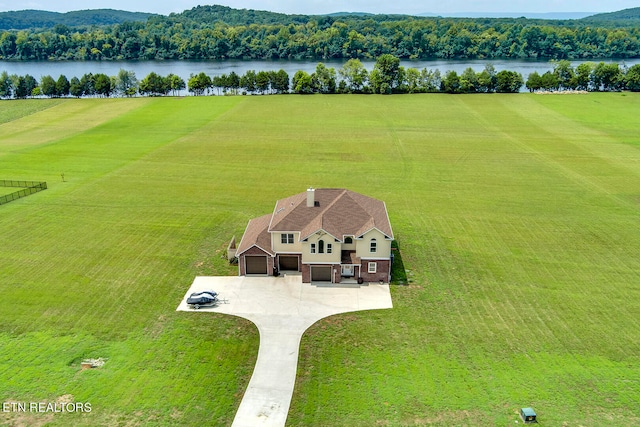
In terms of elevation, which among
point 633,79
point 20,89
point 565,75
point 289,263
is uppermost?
point 565,75

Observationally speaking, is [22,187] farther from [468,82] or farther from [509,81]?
[509,81]

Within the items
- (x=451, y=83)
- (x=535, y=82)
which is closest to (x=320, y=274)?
(x=451, y=83)

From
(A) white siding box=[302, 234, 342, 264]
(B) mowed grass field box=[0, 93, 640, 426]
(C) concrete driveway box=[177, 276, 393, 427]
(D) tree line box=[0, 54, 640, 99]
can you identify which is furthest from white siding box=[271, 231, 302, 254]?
(D) tree line box=[0, 54, 640, 99]

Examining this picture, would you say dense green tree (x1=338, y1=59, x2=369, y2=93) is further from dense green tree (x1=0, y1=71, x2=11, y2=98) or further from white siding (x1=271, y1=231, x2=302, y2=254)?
white siding (x1=271, y1=231, x2=302, y2=254)

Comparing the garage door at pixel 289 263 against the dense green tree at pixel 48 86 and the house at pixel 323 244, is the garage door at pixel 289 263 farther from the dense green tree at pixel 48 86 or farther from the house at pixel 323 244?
the dense green tree at pixel 48 86

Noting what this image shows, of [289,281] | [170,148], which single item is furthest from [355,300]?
[170,148]

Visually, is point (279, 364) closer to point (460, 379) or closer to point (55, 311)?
point (460, 379)
